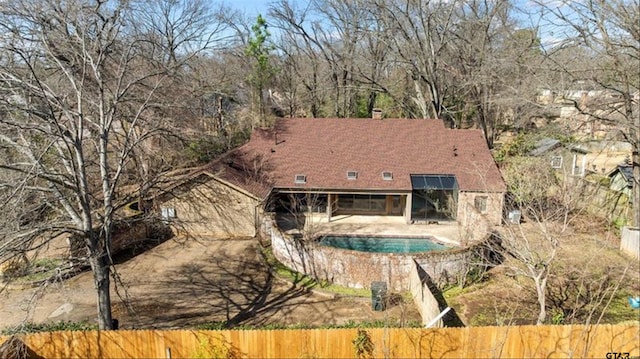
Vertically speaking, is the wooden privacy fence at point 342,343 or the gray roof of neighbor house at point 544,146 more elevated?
the gray roof of neighbor house at point 544,146

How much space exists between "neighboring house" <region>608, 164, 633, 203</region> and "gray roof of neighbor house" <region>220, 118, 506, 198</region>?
7.35 m

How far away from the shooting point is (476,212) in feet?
72.6

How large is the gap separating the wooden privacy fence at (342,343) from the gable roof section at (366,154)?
1354 cm

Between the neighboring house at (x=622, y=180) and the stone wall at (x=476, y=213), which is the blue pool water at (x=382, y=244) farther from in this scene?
the neighboring house at (x=622, y=180)

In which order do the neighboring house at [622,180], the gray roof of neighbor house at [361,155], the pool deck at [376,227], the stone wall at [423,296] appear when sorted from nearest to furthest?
the stone wall at [423,296], the pool deck at [376,227], the neighboring house at [622,180], the gray roof of neighbor house at [361,155]

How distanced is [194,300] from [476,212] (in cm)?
1508

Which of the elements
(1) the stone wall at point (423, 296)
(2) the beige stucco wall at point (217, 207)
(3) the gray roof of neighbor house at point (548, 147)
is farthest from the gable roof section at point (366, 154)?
(1) the stone wall at point (423, 296)

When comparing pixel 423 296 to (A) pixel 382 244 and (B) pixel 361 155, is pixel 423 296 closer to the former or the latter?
(A) pixel 382 244

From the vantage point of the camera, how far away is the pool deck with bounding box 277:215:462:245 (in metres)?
21.9

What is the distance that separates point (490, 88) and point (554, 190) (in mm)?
14841

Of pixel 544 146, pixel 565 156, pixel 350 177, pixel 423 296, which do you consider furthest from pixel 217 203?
pixel 565 156

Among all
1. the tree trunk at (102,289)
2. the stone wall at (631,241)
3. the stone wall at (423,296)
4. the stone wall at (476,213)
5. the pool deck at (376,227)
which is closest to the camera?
the tree trunk at (102,289)

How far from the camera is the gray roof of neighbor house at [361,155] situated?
2344 centimetres

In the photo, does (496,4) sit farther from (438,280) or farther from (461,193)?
(438,280)
